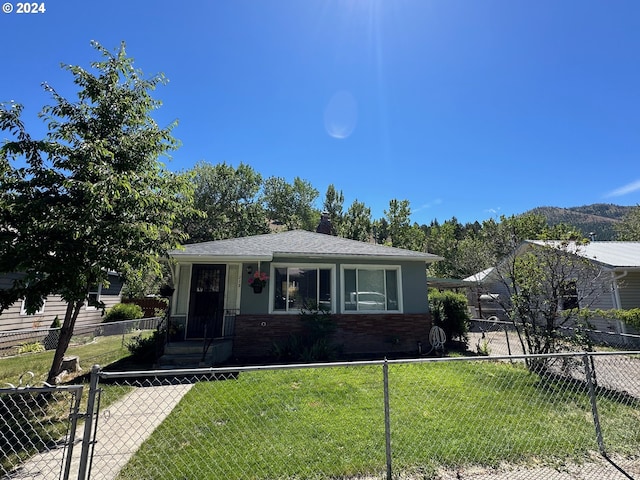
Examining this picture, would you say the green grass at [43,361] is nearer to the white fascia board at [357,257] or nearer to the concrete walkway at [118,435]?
the concrete walkway at [118,435]

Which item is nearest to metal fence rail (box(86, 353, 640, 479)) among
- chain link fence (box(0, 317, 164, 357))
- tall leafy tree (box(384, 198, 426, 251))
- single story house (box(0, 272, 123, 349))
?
single story house (box(0, 272, 123, 349))

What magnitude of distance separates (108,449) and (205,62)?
1024cm

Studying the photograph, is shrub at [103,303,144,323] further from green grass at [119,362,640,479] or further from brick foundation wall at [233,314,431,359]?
green grass at [119,362,640,479]

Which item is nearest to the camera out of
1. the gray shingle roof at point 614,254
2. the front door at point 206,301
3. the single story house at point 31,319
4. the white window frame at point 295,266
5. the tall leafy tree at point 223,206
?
the front door at point 206,301

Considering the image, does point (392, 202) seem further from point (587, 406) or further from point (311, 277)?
point (587, 406)

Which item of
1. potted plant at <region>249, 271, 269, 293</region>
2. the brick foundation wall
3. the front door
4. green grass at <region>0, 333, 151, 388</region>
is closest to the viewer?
green grass at <region>0, 333, 151, 388</region>

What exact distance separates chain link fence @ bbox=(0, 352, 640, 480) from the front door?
344 centimetres

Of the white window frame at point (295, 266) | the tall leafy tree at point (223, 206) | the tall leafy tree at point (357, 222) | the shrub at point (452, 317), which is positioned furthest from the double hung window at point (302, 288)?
the tall leafy tree at point (357, 222)

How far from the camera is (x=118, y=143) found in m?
6.38

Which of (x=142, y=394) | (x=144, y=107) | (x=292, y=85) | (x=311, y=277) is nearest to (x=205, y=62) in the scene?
(x=292, y=85)

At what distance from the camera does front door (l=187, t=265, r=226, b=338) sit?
31.9 ft

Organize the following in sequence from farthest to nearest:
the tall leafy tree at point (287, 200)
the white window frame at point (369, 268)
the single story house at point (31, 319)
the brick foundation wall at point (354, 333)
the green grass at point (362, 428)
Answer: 1. the tall leafy tree at point (287, 200)
2. the single story house at point (31, 319)
3. the white window frame at point (369, 268)
4. the brick foundation wall at point (354, 333)
5. the green grass at point (362, 428)

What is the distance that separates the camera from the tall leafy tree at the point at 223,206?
3092cm

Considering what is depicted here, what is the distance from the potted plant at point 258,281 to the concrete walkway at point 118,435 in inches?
146
